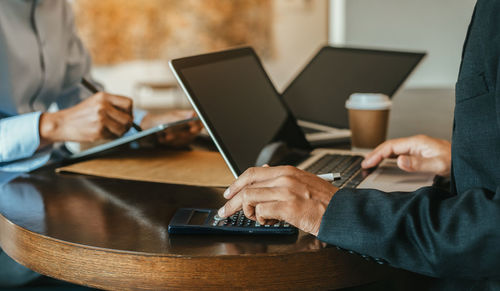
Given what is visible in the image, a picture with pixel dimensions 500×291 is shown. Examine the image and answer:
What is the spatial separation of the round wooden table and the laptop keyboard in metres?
0.26

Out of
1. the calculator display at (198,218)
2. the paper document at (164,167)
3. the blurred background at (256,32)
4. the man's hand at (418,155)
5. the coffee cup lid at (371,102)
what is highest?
the coffee cup lid at (371,102)

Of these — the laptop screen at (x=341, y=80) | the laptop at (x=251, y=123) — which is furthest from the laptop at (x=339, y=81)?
the laptop at (x=251, y=123)

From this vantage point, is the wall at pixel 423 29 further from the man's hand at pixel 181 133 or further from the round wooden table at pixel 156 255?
the round wooden table at pixel 156 255

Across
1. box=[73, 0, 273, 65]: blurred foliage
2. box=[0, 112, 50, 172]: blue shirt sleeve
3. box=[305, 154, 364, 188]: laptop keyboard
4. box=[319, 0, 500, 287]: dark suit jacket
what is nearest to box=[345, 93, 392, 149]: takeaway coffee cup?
box=[305, 154, 364, 188]: laptop keyboard

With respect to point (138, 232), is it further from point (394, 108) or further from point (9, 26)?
point (394, 108)

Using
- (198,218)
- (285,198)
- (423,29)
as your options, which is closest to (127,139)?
(198,218)

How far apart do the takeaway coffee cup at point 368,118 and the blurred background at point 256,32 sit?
4.49 meters

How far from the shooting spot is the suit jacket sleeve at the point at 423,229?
0.65 meters

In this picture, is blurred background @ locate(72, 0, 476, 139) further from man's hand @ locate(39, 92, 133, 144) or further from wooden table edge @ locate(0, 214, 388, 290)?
wooden table edge @ locate(0, 214, 388, 290)

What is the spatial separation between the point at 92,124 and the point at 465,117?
0.79 meters

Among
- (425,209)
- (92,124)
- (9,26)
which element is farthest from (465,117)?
(9,26)

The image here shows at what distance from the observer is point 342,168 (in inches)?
42.6

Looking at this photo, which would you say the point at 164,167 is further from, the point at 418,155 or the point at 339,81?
the point at 339,81

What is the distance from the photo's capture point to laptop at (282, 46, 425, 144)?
1509 millimetres
